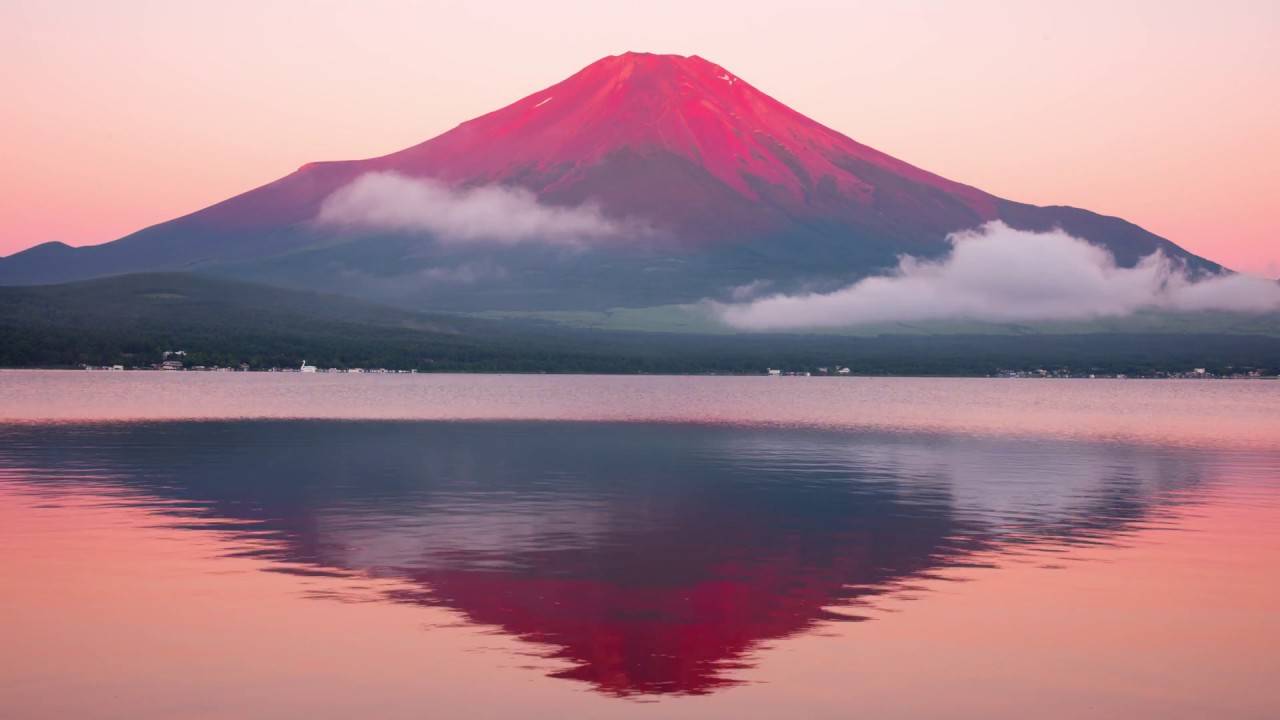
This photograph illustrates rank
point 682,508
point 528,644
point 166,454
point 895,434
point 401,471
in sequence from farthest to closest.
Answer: point 895,434 < point 166,454 < point 401,471 < point 682,508 < point 528,644

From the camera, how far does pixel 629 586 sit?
27.1 metres

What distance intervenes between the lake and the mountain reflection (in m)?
0.16

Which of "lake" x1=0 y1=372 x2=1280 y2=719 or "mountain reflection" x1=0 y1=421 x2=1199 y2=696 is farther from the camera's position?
"mountain reflection" x1=0 y1=421 x2=1199 y2=696

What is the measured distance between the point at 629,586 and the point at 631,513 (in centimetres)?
1291

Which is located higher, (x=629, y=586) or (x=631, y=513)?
(x=631, y=513)

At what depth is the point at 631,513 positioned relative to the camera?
4000 centimetres

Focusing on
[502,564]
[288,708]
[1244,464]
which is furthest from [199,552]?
[1244,464]

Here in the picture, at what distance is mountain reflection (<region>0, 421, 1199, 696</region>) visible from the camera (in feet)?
79.1

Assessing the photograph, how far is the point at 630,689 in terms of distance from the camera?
19.1m

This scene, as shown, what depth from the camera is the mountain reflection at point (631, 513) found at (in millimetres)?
24109

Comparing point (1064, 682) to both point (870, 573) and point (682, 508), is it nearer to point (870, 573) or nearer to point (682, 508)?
point (870, 573)

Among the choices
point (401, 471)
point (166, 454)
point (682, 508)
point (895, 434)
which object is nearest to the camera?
point (682, 508)

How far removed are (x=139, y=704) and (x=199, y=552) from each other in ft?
42.5

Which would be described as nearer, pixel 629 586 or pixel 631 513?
pixel 629 586
